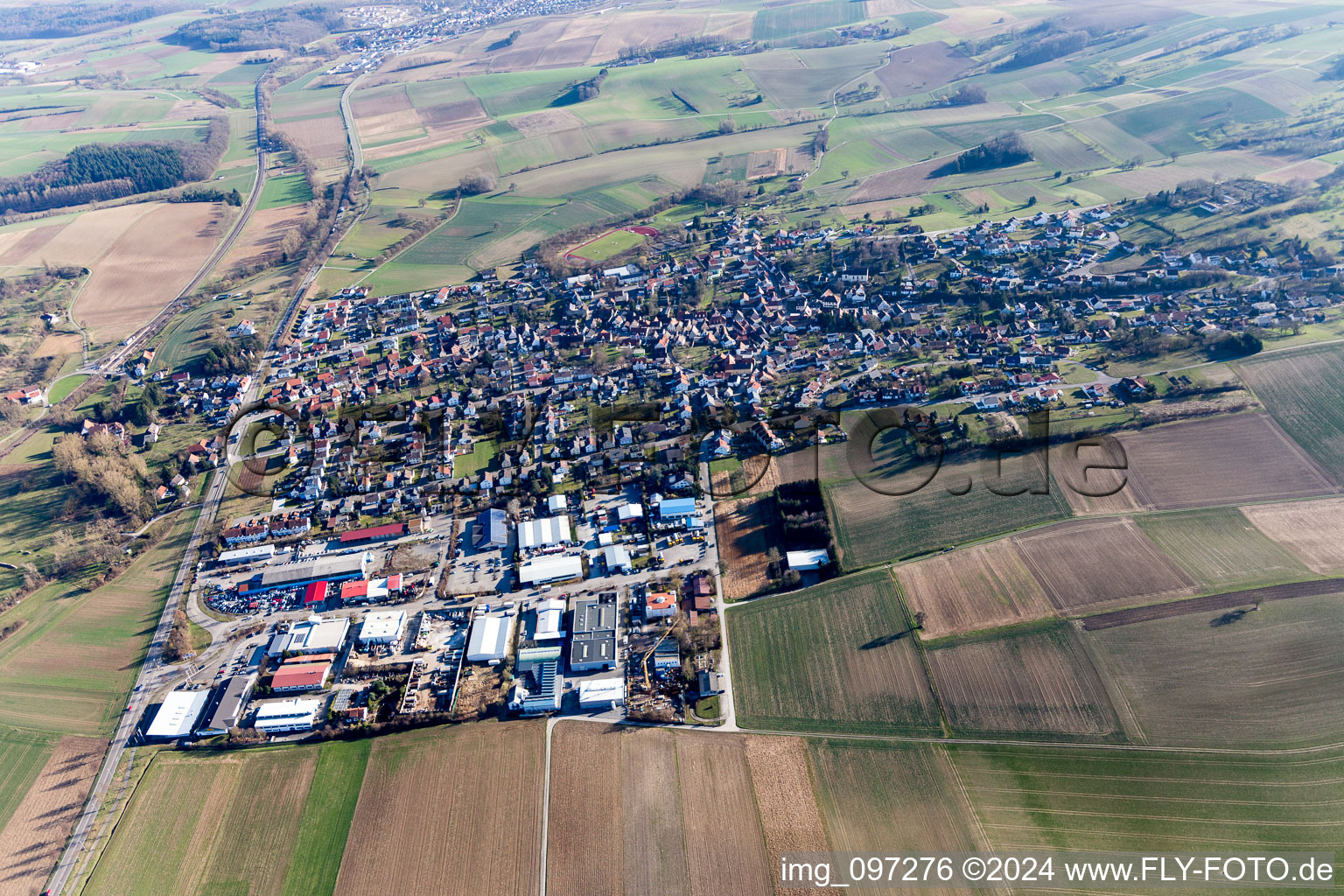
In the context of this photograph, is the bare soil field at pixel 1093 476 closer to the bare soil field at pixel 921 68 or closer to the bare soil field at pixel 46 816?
the bare soil field at pixel 46 816

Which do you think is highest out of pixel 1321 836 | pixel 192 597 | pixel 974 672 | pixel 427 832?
pixel 192 597

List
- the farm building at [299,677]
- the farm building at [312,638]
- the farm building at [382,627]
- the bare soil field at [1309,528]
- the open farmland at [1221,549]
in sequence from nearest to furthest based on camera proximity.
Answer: the farm building at [299,677]
the open farmland at [1221,549]
the bare soil field at [1309,528]
the farm building at [312,638]
the farm building at [382,627]

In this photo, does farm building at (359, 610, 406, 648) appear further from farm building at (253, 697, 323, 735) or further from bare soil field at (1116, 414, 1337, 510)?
bare soil field at (1116, 414, 1337, 510)

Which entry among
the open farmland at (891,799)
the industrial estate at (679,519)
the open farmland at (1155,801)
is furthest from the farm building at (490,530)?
the open farmland at (1155,801)

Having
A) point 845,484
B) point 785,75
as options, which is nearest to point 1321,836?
point 845,484

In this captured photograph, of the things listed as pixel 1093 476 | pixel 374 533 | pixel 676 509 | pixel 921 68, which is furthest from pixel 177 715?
pixel 921 68

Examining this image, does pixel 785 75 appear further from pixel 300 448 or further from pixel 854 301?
pixel 300 448
